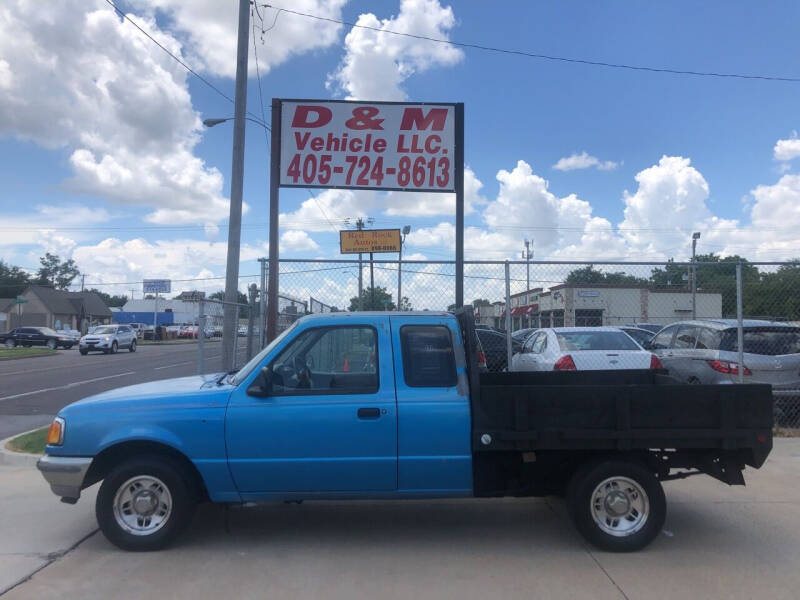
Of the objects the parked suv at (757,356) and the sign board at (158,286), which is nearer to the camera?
the parked suv at (757,356)

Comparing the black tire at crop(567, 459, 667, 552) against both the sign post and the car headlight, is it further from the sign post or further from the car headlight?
the sign post

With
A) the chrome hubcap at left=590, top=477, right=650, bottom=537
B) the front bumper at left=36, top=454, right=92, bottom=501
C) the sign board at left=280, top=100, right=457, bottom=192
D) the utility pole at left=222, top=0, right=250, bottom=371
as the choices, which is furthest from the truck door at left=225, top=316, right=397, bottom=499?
the utility pole at left=222, top=0, right=250, bottom=371

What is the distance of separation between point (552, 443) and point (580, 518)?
63 centimetres

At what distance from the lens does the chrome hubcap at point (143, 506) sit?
5.36 metres

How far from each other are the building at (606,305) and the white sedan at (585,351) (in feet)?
1.04

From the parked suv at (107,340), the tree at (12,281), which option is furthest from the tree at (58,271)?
the parked suv at (107,340)

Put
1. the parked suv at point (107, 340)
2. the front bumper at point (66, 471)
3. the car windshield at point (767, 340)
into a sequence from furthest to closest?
the parked suv at point (107, 340) < the car windshield at point (767, 340) < the front bumper at point (66, 471)

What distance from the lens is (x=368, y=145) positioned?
9.54 meters

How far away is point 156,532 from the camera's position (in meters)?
5.36

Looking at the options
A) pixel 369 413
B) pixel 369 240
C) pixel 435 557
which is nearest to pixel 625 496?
pixel 435 557

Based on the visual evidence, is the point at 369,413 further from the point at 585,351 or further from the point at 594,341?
the point at 594,341

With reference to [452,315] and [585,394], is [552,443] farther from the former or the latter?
[452,315]

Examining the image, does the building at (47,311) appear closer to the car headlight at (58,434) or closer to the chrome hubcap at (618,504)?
the car headlight at (58,434)

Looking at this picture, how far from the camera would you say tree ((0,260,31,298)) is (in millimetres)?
92000
